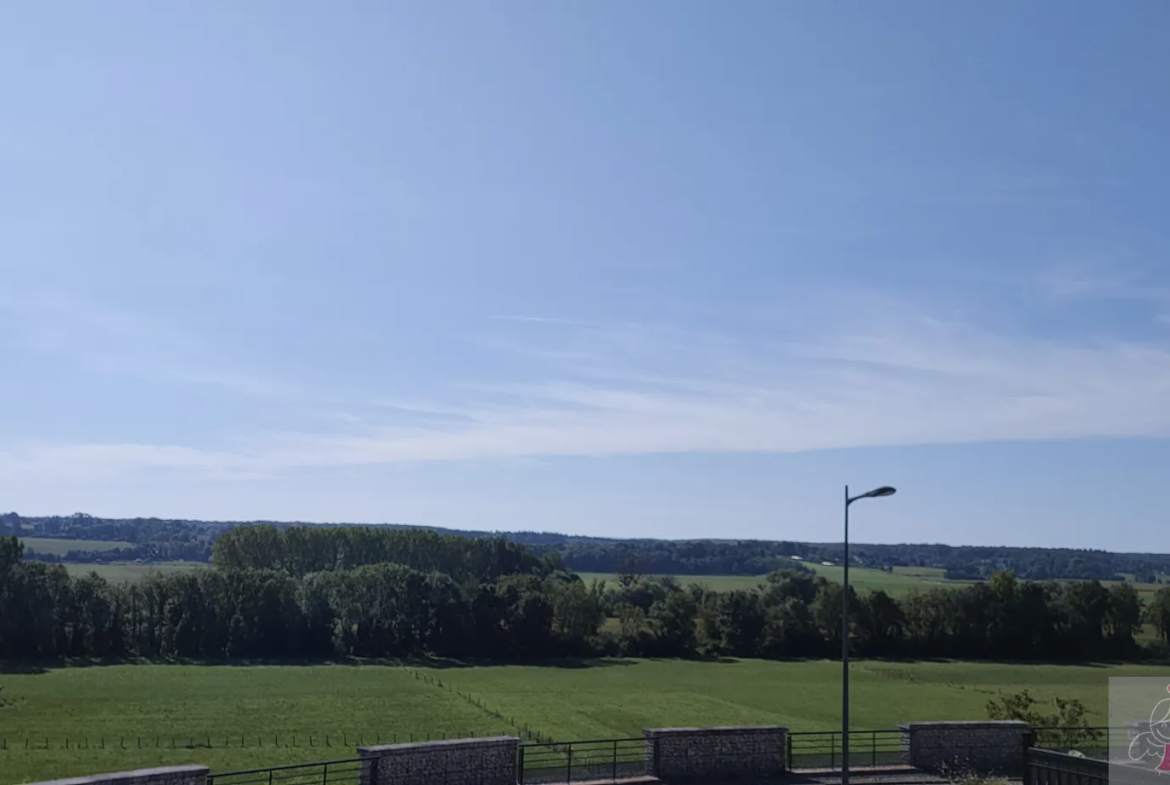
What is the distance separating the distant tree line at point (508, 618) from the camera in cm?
9388

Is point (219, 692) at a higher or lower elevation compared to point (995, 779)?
lower

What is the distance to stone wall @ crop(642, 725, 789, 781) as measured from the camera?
84.2 ft

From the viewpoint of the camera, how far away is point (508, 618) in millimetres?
103375

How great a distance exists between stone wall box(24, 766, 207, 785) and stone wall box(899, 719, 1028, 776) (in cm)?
1936

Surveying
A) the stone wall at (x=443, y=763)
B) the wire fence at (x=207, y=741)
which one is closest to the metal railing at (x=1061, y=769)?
the stone wall at (x=443, y=763)

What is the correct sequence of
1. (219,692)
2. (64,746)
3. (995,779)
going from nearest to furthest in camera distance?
(995,779), (64,746), (219,692)

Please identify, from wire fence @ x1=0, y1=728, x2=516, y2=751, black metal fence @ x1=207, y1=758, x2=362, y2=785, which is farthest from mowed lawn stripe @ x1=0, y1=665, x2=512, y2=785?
black metal fence @ x1=207, y1=758, x2=362, y2=785

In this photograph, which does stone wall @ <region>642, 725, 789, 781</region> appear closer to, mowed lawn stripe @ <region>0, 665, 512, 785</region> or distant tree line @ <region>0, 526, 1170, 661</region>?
mowed lawn stripe @ <region>0, 665, 512, 785</region>

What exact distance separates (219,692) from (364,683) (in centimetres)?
1158

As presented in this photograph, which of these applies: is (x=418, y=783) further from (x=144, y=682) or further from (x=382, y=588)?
(x=382, y=588)

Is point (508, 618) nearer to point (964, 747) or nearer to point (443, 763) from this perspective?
point (964, 747)

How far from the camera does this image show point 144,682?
75625mm

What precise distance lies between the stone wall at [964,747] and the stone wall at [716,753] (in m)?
4.31

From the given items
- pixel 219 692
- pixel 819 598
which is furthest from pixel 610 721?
pixel 819 598
